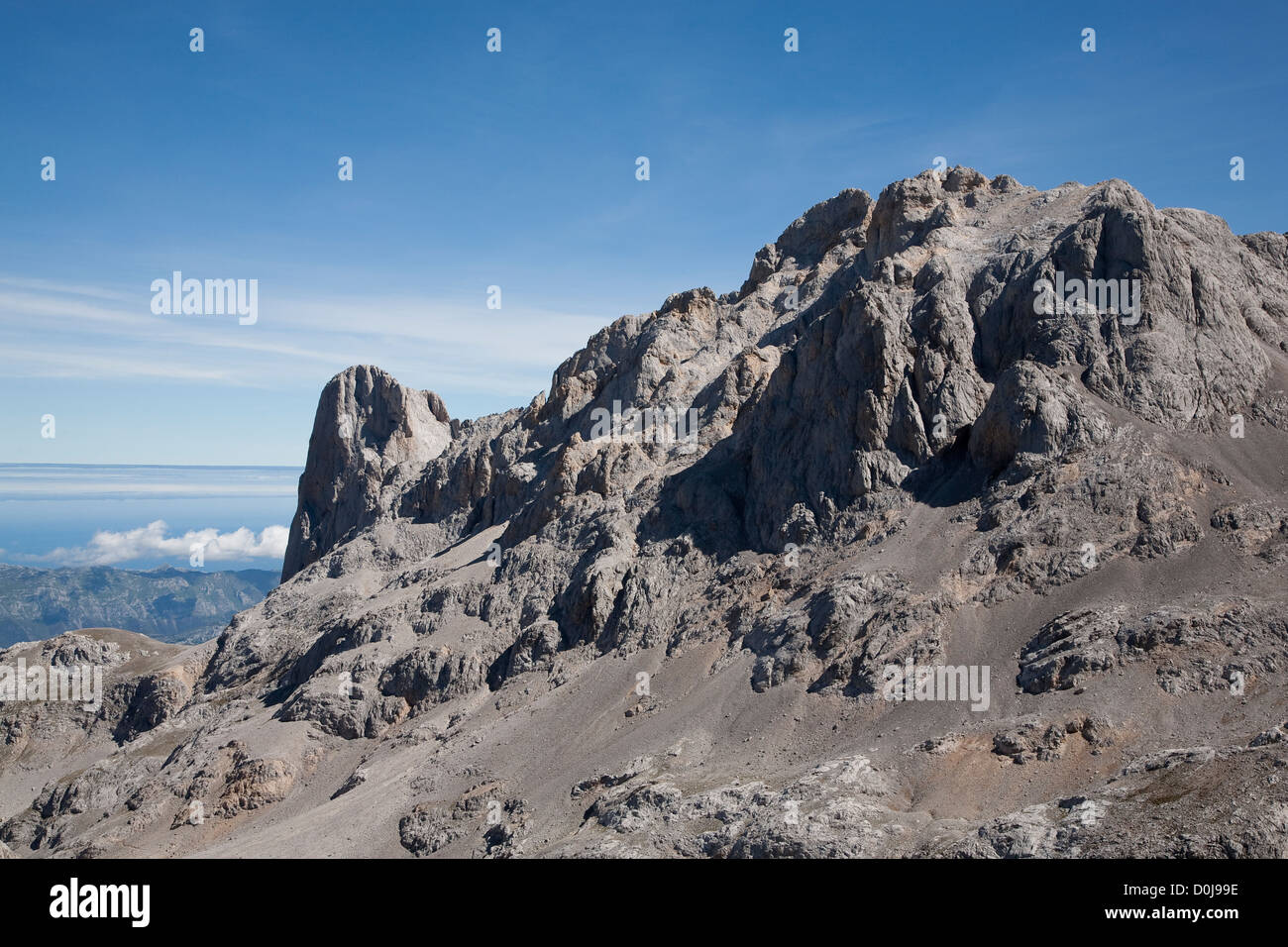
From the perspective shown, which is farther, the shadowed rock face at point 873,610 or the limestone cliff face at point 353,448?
the limestone cliff face at point 353,448

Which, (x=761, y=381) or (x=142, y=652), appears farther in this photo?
(x=142, y=652)

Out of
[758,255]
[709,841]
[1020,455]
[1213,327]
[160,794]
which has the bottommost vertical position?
[160,794]

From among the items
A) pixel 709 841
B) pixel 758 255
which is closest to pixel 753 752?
pixel 709 841

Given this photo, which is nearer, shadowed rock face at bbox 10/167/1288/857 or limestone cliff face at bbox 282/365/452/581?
shadowed rock face at bbox 10/167/1288/857

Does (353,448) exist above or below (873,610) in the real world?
above

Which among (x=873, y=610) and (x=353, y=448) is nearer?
(x=873, y=610)
